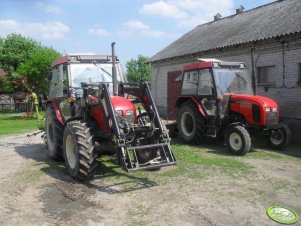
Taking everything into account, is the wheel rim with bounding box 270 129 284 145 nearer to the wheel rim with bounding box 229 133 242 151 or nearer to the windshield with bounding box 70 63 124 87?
the wheel rim with bounding box 229 133 242 151

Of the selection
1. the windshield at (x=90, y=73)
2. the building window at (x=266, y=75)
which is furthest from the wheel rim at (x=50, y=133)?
the building window at (x=266, y=75)

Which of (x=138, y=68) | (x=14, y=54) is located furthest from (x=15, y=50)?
(x=138, y=68)

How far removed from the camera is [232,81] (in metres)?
9.46

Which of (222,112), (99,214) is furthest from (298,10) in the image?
(99,214)

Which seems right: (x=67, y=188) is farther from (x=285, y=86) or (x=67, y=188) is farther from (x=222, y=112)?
(x=285, y=86)

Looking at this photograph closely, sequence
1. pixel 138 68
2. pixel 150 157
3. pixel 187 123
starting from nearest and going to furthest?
pixel 150 157
pixel 187 123
pixel 138 68

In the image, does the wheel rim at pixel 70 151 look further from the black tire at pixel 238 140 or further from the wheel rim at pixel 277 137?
the wheel rim at pixel 277 137

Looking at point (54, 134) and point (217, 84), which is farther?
point (217, 84)

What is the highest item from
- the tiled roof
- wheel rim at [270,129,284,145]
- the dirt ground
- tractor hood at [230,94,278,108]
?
the tiled roof

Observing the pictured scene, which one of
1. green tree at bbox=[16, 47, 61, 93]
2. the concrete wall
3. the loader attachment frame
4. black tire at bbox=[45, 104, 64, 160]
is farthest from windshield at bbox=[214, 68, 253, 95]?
green tree at bbox=[16, 47, 61, 93]

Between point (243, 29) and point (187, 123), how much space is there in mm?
5744

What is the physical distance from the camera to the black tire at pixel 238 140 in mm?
8242

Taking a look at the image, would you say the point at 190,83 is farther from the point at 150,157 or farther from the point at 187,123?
the point at 150,157

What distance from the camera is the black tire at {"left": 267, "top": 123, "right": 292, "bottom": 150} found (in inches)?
354
